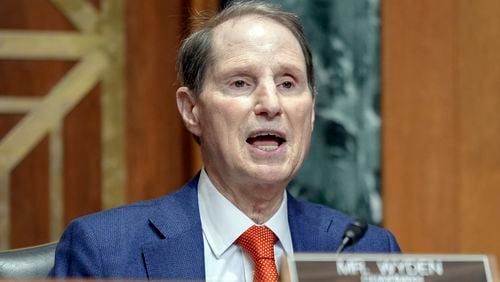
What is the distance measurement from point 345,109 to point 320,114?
9 cm

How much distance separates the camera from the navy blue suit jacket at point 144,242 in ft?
8.96

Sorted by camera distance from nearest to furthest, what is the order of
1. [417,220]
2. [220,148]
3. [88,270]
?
[88,270] → [220,148] → [417,220]

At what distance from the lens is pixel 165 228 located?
112 inches

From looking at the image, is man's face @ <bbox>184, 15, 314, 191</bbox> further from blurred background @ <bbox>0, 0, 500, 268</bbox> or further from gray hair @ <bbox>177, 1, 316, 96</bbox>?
blurred background @ <bbox>0, 0, 500, 268</bbox>

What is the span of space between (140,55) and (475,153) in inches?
51.0

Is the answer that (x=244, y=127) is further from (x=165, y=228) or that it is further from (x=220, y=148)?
(x=165, y=228)

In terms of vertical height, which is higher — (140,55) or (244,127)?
(140,55)

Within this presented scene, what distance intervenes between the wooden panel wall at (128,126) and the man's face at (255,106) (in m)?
1.54

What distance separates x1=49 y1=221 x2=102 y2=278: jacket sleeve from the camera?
271cm

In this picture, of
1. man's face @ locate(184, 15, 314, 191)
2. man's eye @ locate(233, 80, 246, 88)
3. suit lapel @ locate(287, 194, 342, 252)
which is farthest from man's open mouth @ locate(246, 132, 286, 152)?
suit lapel @ locate(287, 194, 342, 252)

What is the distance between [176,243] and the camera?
2.80 metres

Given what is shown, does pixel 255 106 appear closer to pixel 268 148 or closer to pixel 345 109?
pixel 268 148

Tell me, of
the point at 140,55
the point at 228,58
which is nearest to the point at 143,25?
the point at 140,55

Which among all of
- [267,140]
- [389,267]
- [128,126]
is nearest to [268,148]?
[267,140]
